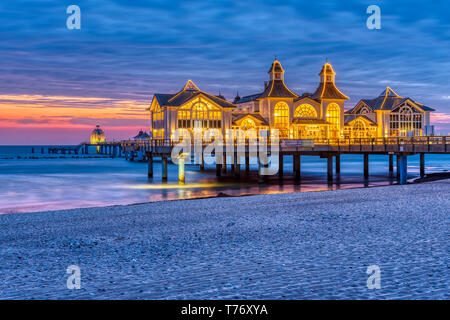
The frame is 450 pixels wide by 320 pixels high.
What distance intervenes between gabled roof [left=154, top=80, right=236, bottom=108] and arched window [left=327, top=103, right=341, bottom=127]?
42.0 ft

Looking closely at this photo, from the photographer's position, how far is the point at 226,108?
4284 centimetres

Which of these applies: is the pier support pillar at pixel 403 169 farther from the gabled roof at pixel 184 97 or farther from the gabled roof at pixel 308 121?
the gabled roof at pixel 308 121

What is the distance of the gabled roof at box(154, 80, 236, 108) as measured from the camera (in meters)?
41.0

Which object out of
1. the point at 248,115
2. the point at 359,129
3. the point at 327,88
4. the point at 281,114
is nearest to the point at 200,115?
the point at 248,115

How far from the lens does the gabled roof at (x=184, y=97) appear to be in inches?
1614

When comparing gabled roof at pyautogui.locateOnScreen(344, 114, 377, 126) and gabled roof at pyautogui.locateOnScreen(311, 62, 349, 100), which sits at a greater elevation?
gabled roof at pyautogui.locateOnScreen(311, 62, 349, 100)

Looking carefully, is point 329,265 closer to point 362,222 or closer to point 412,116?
point 362,222

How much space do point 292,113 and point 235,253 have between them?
40.1 meters

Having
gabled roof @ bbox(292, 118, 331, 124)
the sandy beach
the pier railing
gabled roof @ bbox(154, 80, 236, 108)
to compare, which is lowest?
the sandy beach

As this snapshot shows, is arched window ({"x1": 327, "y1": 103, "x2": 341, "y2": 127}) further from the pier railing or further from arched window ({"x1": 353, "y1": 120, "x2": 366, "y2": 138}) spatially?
the pier railing

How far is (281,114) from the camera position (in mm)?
47969

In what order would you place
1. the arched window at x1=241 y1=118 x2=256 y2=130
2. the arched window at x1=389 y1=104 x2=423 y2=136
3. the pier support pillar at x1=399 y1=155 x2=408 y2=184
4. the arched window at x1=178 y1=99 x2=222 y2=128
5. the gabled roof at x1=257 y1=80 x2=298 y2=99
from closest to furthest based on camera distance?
the pier support pillar at x1=399 y1=155 x2=408 y2=184 < the arched window at x1=178 y1=99 x2=222 y2=128 < the arched window at x1=241 y1=118 x2=256 y2=130 < the gabled roof at x1=257 y1=80 x2=298 y2=99 < the arched window at x1=389 y1=104 x2=423 y2=136

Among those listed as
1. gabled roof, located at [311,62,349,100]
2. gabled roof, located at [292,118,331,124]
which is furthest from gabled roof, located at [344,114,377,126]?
gabled roof, located at [292,118,331,124]
